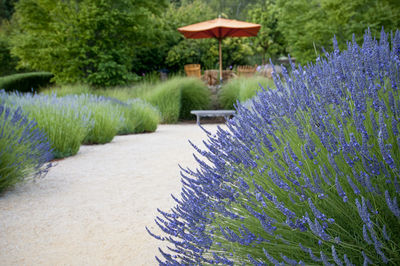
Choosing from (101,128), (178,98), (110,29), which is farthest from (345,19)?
(101,128)

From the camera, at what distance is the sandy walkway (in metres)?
2.36

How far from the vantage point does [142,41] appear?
53.3 ft

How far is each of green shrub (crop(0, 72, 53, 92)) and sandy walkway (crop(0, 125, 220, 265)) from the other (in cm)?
1635

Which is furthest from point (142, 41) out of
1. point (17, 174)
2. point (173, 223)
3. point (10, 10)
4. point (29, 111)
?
point (10, 10)

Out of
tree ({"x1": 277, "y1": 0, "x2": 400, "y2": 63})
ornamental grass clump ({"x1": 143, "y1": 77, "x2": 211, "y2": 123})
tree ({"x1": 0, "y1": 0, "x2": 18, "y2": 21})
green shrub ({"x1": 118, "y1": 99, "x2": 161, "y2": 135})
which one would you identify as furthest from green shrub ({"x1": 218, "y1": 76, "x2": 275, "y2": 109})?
tree ({"x1": 0, "y1": 0, "x2": 18, "y2": 21})

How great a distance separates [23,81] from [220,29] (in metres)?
11.1

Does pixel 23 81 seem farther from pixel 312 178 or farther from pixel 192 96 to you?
pixel 312 178

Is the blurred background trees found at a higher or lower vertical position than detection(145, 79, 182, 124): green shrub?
higher

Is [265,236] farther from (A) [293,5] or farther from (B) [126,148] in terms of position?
(A) [293,5]

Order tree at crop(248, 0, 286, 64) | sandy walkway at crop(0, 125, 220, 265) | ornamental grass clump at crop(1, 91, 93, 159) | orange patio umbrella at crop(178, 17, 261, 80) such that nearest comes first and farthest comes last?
sandy walkway at crop(0, 125, 220, 265) < ornamental grass clump at crop(1, 91, 93, 159) < orange patio umbrella at crop(178, 17, 261, 80) < tree at crop(248, 0, 286, 64)

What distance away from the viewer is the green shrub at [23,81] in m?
19.5

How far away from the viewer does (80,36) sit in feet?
47.2

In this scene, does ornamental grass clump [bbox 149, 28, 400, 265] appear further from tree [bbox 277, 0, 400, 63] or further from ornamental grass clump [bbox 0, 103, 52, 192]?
tree [bbox 277, 0, 400, 63]

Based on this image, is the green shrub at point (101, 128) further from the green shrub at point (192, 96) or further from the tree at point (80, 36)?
→ the tree at point (80, 36)
